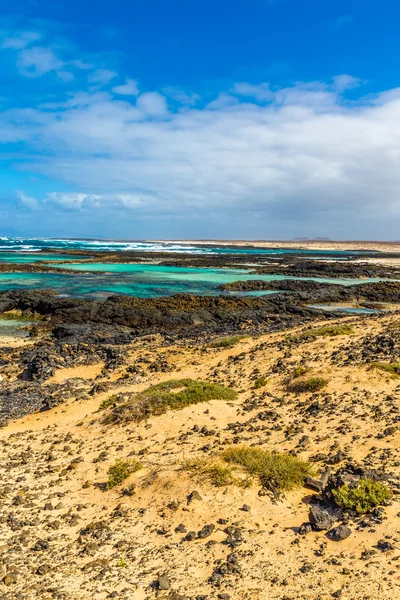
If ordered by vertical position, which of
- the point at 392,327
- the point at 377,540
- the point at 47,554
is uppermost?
the point at 392,327

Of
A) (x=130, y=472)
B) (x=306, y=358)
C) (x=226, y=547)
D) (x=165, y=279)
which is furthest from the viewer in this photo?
(x=165, y=279)

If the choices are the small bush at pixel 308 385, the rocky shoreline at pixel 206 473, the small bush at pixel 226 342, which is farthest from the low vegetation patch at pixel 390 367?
the small bush at pixel 226 342

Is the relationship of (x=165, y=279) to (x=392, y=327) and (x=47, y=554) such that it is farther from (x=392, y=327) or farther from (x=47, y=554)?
(x=47, y=554)

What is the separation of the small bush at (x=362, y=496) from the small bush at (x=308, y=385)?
5081 millimetres

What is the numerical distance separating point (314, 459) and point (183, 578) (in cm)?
363

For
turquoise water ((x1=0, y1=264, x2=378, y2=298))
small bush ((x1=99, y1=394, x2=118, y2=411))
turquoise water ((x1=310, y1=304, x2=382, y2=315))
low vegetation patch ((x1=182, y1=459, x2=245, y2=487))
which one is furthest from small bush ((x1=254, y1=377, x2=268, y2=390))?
turquoise water ((x1=0, y1=264, x2=378, y2=298))

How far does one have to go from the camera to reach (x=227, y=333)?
2247 cm

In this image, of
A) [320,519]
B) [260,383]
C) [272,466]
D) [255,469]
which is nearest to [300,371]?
[260,383]

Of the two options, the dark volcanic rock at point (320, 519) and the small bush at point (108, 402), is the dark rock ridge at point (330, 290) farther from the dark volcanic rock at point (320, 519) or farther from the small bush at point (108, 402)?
the dark volcanic rock at point (320, 519)

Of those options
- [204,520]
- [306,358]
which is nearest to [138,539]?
[204,520]

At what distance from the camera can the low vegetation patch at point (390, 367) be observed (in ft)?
38.1

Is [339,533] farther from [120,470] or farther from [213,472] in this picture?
[120,470]

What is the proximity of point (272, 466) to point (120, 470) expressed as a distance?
286cm

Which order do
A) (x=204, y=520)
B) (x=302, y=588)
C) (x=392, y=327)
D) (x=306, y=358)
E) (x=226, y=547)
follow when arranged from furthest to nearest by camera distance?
(x=392, y=327), (x=306, y=358), (x=204, y=520), (x=226, y=547), (x=302, y=588)
